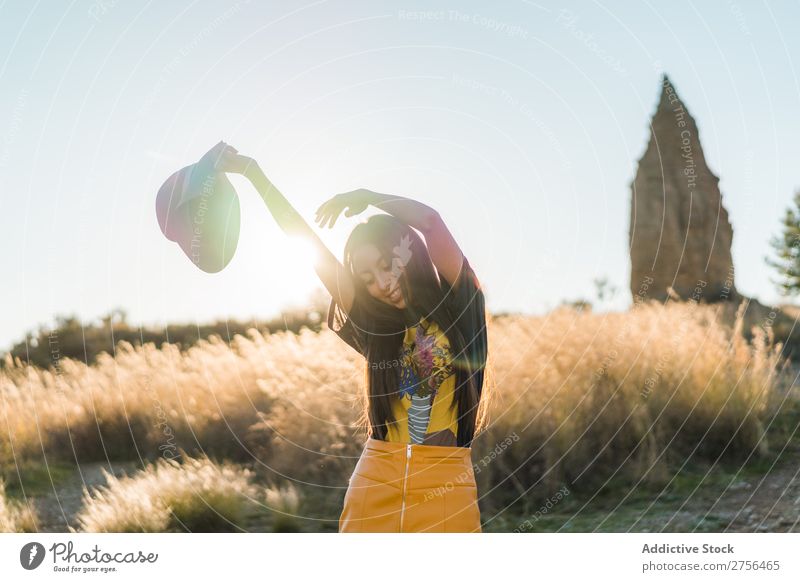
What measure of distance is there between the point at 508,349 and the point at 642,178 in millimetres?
13712

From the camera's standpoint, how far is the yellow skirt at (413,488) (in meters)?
2.80

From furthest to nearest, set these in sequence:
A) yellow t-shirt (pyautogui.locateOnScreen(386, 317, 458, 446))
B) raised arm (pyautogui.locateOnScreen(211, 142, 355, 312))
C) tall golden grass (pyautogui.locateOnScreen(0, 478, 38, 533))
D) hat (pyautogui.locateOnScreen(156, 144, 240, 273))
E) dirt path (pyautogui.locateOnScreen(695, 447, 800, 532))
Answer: tall golden grass (pyautogui.locateOnScreen(0, 478, 38, 533)) → dirt path (pyautogui.locateOnScreen(695, 447, 800, 532)) → hat (pyautogui.locateOnScreen(156, 144, 240, 273)) → raised arm (pyautogui.locateOnScreen(211, 142, 355, 312)) → yellow t-shirt (pyautogui.locateOnScreen(386, 317, 458, 446))

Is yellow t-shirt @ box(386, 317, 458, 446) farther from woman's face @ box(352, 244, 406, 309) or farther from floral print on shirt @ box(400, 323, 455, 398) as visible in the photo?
woman's face @ box(352, 244, 406, 309)

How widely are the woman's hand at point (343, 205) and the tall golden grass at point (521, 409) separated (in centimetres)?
299

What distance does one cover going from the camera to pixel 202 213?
3.40m

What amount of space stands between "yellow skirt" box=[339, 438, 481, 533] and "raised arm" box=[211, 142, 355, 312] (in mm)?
612

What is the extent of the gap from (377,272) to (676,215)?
59.9 feet

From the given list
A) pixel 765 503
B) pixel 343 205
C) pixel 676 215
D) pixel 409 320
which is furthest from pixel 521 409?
pixel 676 215

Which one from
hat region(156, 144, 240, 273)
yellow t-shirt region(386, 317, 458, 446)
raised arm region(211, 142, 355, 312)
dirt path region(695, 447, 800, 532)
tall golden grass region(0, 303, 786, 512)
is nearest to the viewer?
yellow t-shirt region(386, 317, 458, 446)

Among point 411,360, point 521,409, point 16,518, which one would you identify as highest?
point 411,360

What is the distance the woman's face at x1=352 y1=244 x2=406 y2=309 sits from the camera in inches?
118

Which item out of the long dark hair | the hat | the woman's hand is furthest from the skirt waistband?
the hat

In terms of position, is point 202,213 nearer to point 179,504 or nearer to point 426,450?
point 426,450
